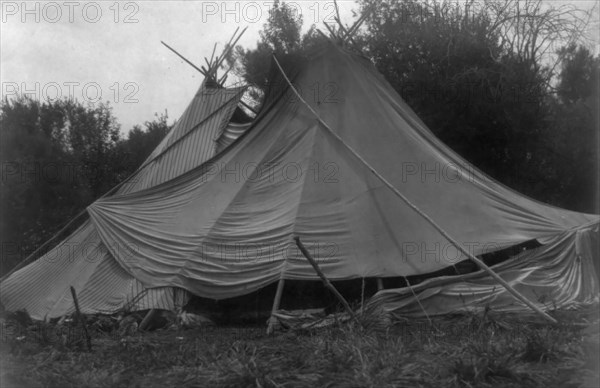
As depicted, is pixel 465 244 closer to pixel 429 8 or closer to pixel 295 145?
pixel 295 145

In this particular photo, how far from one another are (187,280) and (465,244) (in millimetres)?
3838

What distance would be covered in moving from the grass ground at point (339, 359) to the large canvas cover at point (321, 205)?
1.37 meters

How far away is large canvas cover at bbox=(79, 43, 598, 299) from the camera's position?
32.2 feet

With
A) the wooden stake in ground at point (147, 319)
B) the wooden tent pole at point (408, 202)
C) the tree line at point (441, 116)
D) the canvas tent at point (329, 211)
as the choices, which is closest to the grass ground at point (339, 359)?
the wooden tent pole at point (408, 202)

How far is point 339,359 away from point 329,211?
3899mm

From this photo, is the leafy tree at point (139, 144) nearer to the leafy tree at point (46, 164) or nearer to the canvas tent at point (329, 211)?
the leafy tree at point (46, 164)

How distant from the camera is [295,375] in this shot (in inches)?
245

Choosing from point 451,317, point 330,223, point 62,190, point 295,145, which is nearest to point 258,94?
point 62,190

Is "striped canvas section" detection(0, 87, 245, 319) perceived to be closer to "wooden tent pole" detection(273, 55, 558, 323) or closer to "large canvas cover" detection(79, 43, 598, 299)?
"large canvas cover" detection(79, 43, 598, 299)

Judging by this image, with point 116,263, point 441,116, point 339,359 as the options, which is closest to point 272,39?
point 441,116

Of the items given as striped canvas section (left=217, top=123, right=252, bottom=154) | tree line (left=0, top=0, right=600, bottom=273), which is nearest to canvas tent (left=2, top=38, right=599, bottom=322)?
striped canvas section (left=217, top=123, right=252, bottom=154)

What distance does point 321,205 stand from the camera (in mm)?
10219

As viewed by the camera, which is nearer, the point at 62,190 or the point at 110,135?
the point at 62,190

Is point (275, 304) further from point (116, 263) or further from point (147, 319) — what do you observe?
point (116, 263)
